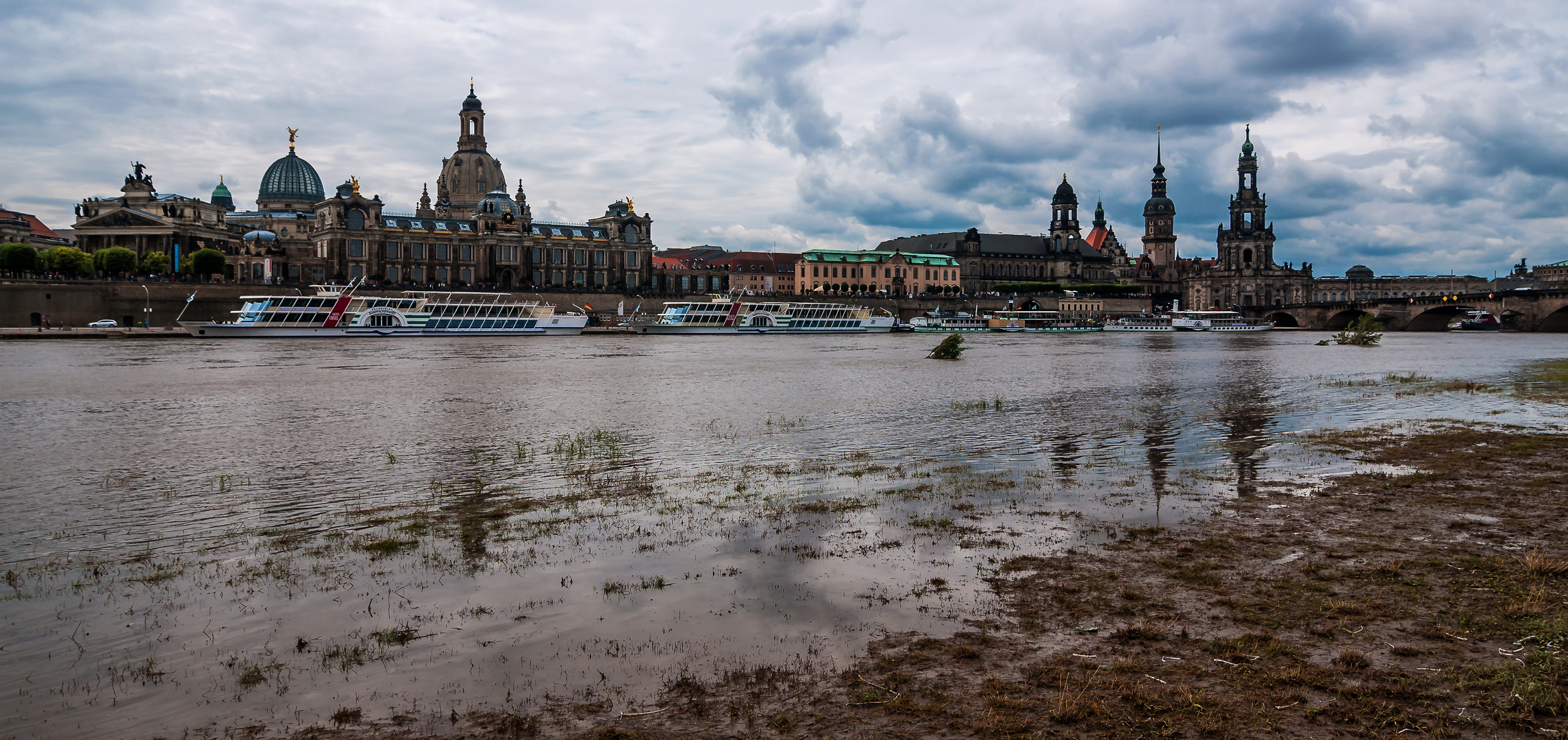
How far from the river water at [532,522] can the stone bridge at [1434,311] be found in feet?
278

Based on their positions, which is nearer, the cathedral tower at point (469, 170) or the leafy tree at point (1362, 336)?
the leafy tree at point (1362, 336)

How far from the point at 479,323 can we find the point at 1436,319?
119759 mm

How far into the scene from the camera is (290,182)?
139m

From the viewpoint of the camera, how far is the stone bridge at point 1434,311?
96.0m

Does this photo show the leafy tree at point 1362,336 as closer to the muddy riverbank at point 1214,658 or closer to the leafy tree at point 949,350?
the leafy tree at point 949,350

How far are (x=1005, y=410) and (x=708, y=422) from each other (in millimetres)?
8105

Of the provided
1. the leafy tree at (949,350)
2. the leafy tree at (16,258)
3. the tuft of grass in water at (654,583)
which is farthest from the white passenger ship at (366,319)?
the tuft of grass in water at (654,583)

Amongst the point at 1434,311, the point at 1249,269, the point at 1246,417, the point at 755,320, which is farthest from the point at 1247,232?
the point at 1246,417

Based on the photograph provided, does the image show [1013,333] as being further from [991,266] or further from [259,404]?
[259,404]

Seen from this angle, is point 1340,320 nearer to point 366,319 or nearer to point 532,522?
point 366,319

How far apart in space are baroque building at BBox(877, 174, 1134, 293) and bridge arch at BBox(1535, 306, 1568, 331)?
8194 cm

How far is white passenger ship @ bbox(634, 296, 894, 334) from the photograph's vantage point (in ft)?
307

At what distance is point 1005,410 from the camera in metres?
25.6

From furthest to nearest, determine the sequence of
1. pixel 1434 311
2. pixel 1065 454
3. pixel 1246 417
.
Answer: pixel 1434 311, pixel 1246 417, pixel 1065 454
